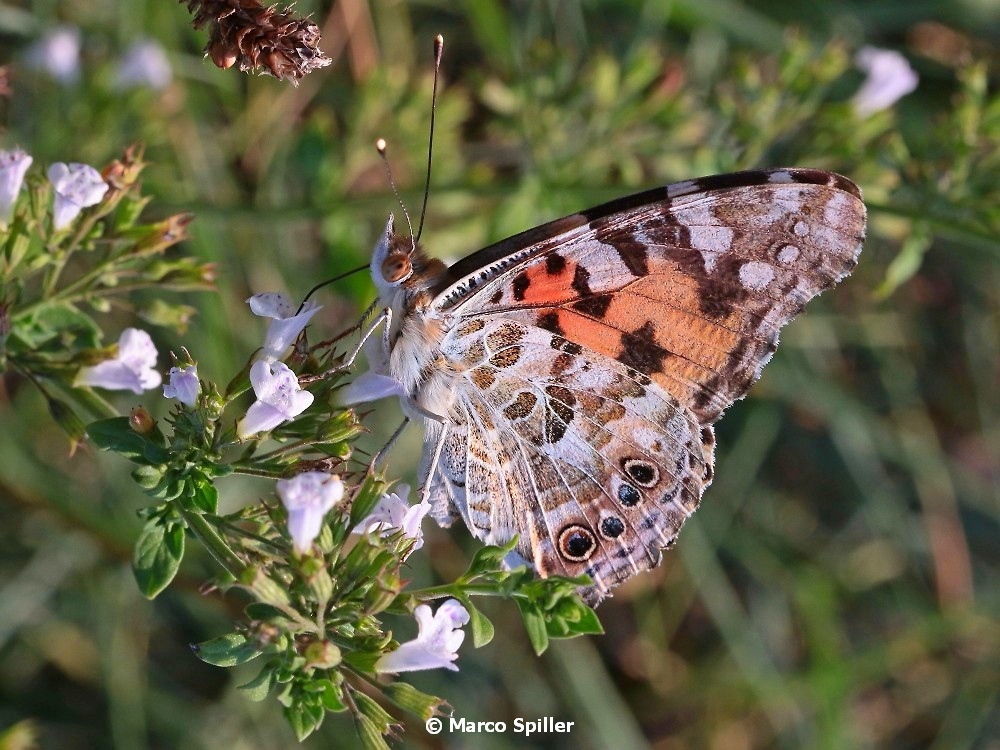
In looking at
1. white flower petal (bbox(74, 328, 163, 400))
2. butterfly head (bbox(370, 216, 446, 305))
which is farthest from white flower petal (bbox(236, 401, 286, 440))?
butterfly head (bbox(370, 216, 446, 305))

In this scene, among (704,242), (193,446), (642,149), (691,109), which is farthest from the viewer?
(691,109)

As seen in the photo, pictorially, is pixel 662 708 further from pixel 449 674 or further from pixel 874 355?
pixel 874 355

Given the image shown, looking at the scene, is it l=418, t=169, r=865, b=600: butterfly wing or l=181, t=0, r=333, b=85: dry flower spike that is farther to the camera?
l=418, t=169, r=865, b=600: butterfly wing

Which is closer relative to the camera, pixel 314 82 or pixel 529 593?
pixel 529 593

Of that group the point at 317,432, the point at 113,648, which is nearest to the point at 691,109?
the point at 317,432

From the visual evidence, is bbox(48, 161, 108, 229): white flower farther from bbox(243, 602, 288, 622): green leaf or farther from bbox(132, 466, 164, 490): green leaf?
bbox(243, 602, 288, 622): green leaf

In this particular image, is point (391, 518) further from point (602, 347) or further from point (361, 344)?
point (602, 347)

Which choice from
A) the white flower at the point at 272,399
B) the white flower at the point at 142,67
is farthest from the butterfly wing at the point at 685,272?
the white flower at the point at 142,67
